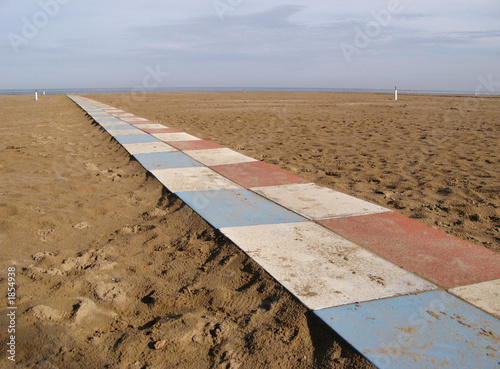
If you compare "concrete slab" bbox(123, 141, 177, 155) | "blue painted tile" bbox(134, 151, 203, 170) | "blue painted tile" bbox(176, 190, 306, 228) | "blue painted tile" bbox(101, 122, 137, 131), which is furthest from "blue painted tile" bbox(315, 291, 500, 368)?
"blue painted tile" bbox(101, 122, 137, 131)

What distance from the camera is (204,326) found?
2.05 meters

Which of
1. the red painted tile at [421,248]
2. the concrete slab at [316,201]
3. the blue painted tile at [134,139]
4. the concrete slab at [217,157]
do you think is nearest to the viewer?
the red painted tile at [421,248]

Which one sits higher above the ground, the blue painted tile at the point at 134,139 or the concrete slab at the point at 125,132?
the concrete slab at the point at 125,132

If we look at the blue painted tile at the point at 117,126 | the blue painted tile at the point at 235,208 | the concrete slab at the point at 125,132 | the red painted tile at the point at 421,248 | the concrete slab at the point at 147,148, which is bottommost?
the red painted tile at the point at 421,248

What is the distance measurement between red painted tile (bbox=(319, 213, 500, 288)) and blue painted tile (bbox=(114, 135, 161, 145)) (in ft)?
18.0

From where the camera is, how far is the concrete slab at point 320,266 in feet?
7.24

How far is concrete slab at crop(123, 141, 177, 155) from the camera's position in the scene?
Result: 679 cm

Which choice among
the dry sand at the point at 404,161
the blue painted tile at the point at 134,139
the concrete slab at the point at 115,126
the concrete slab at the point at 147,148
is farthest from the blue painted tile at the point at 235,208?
the concrete slab at the point at 115,126

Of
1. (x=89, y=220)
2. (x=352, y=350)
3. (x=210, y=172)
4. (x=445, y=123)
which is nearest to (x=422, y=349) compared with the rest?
(x=352, y=350)

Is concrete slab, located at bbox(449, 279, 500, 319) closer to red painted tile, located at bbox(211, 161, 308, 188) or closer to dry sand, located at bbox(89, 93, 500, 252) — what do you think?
dry sand, located at bbox(89, 93, 500, 252)

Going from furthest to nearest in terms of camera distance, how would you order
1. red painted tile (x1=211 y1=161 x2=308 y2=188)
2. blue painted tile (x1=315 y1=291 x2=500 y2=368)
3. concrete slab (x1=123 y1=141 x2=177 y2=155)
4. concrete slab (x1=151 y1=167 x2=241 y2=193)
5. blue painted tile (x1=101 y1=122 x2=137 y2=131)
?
blue painted tile (x1=101 y1=122 x2=137 y2=131) → concrete slab (x1=123 y1=141 x2=177 y2=155) → red painted tile (x1=211 y1=161 x2=308 y2=188) → concrete slab (x1=151 y1=167 x2=241 y2=193) → blue painted tile (x1=315 y1=291 x2=500 y2=368)

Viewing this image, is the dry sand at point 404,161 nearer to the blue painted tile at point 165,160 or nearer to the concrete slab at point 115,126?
the blue painted tile at point 165,160

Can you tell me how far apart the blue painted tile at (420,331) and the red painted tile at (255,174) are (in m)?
2.57

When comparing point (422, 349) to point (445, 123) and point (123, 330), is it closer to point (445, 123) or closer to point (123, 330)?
point (123, 330)
